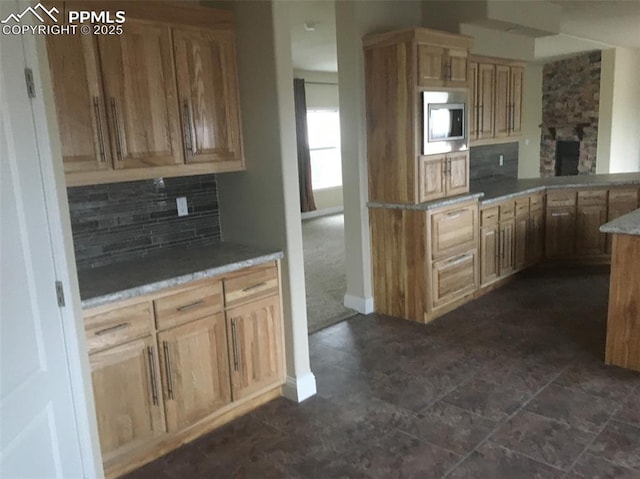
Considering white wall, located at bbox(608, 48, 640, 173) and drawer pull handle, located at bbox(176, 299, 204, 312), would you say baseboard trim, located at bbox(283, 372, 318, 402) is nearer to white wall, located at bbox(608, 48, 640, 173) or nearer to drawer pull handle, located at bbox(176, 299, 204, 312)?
drawer pull handle, located at bbox(176, 299, 204, 312)

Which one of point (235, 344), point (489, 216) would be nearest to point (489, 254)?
point (489, 216)

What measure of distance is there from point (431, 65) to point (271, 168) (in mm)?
1816

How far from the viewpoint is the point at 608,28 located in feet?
21.7

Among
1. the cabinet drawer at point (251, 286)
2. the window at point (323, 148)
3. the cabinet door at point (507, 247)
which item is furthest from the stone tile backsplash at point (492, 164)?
the window at point (323, 148)

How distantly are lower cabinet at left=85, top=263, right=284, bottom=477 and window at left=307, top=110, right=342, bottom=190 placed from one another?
723 cm

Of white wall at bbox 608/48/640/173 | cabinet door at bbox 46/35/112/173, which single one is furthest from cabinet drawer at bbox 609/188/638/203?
cabinet door at bbox 46/35/112/173

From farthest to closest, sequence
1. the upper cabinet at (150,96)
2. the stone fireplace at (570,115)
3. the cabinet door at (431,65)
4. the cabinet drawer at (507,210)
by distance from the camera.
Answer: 1. the stone fireplace at (570,115)
2. the cabinet drawer at (507,210)
3. the cabinet door at (431,65)
4. the upper cabinet at (150,96)

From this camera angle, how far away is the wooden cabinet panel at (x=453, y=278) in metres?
4.27

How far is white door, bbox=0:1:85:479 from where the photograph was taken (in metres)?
1.45

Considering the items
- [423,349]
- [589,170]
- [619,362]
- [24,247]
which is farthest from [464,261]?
[589,170]

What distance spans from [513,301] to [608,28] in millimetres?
4176

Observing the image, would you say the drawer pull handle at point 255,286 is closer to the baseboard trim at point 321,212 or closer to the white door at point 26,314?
the white door at point 26,314

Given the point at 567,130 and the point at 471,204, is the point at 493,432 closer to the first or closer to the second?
the point at 471,204

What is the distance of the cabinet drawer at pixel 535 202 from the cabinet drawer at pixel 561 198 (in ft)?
0.33
